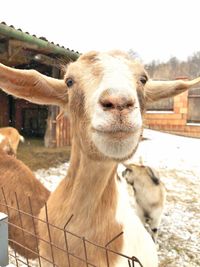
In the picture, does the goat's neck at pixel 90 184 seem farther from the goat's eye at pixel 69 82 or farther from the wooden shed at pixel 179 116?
the wooden shed at pixel 179 116

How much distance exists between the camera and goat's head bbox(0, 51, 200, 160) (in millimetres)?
1532

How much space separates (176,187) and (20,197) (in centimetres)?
465

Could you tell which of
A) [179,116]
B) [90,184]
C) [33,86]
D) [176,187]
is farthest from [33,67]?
[90,184]

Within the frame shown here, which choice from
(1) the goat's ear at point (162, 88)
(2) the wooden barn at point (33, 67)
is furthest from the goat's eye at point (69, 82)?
(2) the wooden barn at point (33, 67)

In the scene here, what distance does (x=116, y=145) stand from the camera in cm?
161

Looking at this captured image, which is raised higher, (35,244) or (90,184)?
(90,184)

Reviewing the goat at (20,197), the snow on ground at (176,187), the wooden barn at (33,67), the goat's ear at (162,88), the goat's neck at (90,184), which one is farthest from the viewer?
the wooden barn at (33,67)

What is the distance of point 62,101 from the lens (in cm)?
235

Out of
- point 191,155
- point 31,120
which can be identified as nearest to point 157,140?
point 191,155

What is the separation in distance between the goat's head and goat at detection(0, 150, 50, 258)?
1572 millimetres

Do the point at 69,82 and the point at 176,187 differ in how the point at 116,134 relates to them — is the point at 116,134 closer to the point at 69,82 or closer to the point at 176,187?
the point at 69,82

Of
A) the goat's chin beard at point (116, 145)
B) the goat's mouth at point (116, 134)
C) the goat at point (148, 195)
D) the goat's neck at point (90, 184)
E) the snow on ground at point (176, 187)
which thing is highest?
the goat's mouth at point (116, 134)

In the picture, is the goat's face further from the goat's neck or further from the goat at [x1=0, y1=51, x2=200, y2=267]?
the goat's neck

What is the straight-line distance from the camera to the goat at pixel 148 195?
4.62 metres
